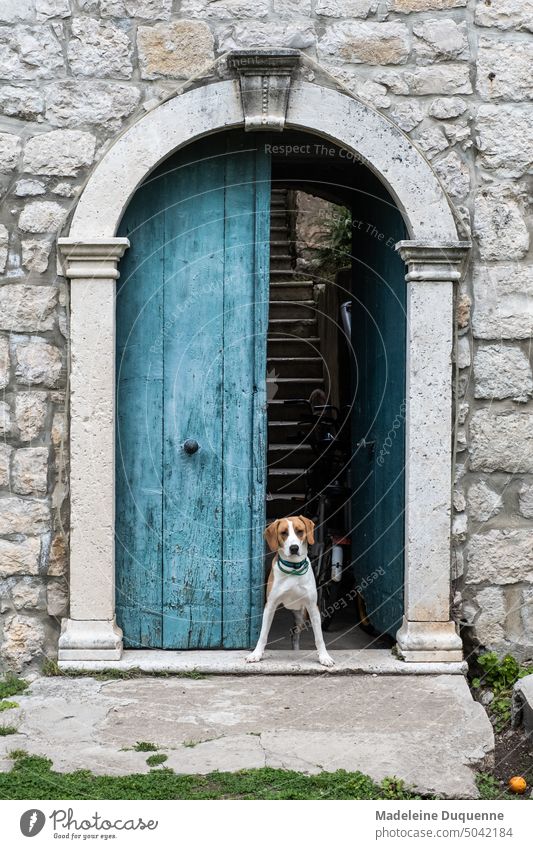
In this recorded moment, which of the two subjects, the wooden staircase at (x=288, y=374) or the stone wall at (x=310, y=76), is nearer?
the stone wall at (x=310, y=76)

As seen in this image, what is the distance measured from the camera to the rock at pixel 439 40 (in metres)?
4.93

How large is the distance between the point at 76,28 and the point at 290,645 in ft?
10.5

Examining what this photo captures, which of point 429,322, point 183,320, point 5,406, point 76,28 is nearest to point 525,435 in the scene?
point 429,322

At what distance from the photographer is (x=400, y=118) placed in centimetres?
493

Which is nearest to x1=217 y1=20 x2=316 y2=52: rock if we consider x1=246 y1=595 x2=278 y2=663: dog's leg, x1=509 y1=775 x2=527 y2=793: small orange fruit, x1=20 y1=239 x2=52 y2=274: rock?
x1=20 y1=239 x2=52 y2=274: rock

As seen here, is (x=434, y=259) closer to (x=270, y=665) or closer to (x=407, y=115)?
(x=407, y=115)

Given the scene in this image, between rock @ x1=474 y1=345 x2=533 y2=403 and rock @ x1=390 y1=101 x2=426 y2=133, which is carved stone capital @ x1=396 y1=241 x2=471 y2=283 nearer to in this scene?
rock @ x1=474 y1=345 x2=533 y2=403

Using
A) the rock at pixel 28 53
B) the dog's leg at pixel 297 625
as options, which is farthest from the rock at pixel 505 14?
the dog's leg at pixel 297 625

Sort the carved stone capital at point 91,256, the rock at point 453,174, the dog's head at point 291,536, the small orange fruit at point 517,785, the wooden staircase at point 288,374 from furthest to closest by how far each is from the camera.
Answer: the wooden staircase at point 288,374 → the rock at point 453,174 → the carved stone capital at point 91,256 → the dog's head at point 291,536 → the small orange fruit at point 517,785

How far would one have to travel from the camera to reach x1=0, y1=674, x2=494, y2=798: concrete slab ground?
12.6ft

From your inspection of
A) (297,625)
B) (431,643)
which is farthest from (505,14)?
(297,625)

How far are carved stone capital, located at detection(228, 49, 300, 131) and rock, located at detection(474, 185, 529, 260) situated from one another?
1.03m

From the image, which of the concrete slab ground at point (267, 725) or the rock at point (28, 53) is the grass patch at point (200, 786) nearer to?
the concrete slab ground at point (267, 725)

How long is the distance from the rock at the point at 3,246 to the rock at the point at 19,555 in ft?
4.15
